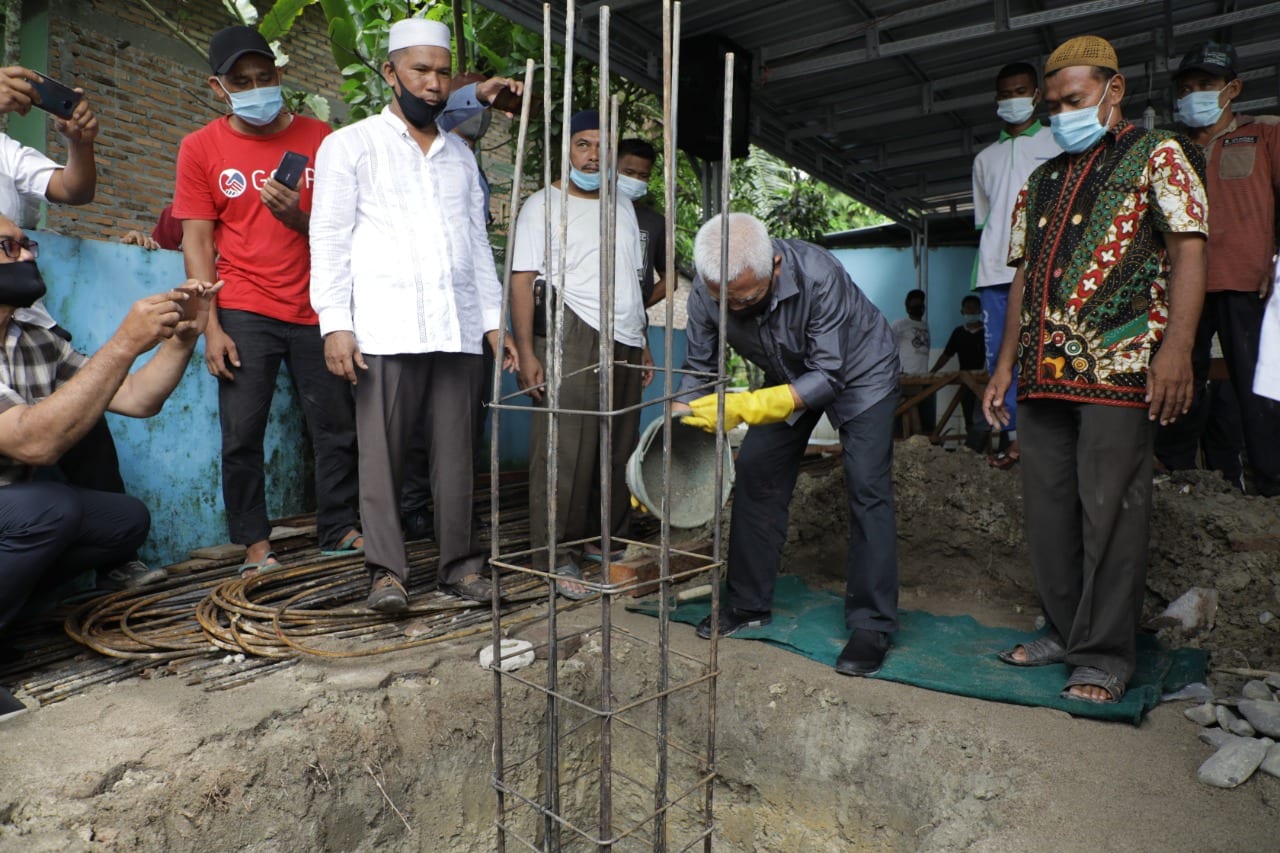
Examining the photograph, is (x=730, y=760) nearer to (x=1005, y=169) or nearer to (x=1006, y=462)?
(x=1006, y=462)

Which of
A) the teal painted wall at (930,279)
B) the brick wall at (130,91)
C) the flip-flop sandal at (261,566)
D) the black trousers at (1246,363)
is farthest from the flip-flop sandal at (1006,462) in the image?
the brick wall at (130,91)

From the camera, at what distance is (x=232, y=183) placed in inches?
145

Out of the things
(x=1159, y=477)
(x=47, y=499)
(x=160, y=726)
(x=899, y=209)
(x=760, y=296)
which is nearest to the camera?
(x=160, y=726)

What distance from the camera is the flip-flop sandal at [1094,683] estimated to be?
273cm

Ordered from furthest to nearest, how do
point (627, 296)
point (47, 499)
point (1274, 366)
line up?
point (627, 296) → point (47, 499) → point (1274, 366)

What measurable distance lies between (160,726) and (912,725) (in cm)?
219

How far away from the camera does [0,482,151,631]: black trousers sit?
2.60m

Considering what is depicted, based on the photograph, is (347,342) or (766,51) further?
(766,51)

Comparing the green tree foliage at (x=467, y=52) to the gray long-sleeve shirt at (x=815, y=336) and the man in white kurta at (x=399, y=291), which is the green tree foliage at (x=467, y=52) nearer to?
the man in white kurta at (x=399, y=291)

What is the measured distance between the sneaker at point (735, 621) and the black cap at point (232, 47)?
287 cm

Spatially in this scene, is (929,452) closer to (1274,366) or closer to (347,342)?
(1274,366)

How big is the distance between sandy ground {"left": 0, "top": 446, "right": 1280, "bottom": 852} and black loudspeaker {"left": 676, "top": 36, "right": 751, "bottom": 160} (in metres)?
3.40

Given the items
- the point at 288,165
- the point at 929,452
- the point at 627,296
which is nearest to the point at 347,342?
the point at 288,165

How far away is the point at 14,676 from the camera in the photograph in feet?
9.08
